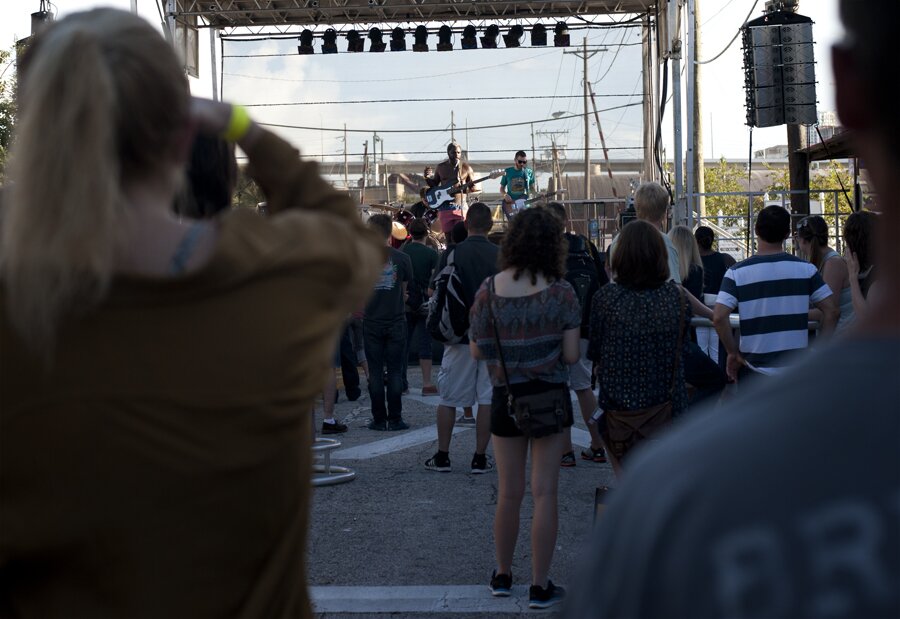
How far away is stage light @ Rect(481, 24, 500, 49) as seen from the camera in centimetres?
1911

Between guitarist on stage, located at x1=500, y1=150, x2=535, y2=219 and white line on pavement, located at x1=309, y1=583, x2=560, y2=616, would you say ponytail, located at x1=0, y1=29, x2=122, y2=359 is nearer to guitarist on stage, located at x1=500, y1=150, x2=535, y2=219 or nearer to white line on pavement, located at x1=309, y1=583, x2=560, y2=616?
white line on pavement, located at x1=309, y1=583, x2=560, y2=616

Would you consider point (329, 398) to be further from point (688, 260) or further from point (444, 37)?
point (444, 37)

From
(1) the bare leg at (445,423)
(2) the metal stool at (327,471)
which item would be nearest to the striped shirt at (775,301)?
(1) the bare leg at (445,423)

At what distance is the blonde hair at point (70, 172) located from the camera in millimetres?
1455

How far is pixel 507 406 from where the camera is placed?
4.80 metres

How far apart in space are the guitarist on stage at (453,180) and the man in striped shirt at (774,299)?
11773mm

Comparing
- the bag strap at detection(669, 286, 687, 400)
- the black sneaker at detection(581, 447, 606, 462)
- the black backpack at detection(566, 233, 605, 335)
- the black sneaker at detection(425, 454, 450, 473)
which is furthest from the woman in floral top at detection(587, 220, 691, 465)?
the black sneaker at detection(581, 447, 606, 462)

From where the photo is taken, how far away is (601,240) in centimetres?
1975

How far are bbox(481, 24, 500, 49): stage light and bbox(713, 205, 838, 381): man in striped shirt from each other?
14.2 m

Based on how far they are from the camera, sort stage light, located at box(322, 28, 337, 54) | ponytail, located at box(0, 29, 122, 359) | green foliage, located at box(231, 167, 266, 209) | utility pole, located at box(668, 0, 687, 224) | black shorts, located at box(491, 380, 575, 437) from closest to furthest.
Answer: ponytail, located at box(0, 29, 122, 359)
green foliage, located at box(231, 167, 266, 209)
black shorts, located at box(491, 380, 575, 437)
utility pole, located at box(668, 0, 687, 224)
stage light, located at box(322, 28, 337, 54)

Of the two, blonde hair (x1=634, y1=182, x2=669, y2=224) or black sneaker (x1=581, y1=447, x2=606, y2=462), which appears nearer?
blonde hair (x1=634, y1=182, x2=669, y2=224)

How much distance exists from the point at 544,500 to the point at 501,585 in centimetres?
53

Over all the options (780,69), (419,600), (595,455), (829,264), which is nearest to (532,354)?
(419,600)

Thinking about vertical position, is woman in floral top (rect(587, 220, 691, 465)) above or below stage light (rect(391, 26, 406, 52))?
below
